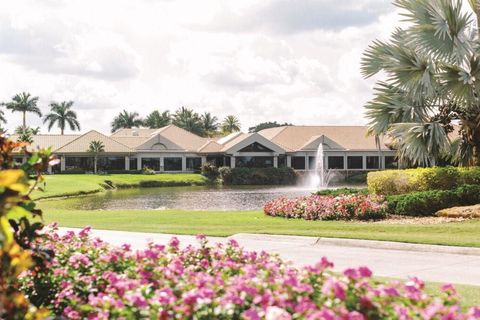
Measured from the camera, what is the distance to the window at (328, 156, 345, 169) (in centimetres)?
7444

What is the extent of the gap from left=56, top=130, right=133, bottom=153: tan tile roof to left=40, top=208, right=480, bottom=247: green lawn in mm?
49655

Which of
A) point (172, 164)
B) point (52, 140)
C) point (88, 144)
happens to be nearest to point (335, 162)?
point (172, 164)

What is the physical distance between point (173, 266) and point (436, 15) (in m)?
16.8

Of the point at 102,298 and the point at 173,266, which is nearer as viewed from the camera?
the point at 102,298

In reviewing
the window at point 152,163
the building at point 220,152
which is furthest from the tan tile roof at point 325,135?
the window at point 152,163

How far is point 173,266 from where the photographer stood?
5.45 meters

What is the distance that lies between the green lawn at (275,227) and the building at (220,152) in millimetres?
49693

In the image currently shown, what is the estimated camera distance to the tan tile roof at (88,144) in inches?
2800

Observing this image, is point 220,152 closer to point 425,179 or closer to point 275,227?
point 425,179

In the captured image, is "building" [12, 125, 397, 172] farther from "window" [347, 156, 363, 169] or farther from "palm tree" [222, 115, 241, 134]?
"palm tree" [222, 115, 241, 134]

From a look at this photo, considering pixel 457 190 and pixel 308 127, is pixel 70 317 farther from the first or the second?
pixel 308 127

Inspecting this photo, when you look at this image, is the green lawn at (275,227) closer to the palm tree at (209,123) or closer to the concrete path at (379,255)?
the concrete path at (379,255)

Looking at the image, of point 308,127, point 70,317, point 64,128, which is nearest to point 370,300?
point 70,317

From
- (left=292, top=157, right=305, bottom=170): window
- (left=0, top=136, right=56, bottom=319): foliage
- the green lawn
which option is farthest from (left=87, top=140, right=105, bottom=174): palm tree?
(left=0, top=136, right=56, bottom=319): foliage
